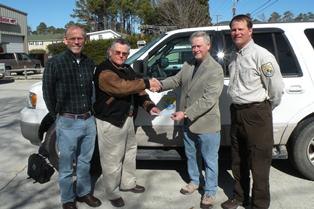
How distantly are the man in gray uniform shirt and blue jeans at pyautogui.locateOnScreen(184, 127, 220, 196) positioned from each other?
11.4 inches

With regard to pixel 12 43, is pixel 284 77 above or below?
below

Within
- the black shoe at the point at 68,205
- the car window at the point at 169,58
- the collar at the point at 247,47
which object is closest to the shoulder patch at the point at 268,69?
the collar at the point at 247,47

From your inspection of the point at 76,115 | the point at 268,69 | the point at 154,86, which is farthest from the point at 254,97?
the point at 76,115

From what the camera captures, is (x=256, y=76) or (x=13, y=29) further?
(x=13, y=29)

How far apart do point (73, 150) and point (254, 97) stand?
1926mm

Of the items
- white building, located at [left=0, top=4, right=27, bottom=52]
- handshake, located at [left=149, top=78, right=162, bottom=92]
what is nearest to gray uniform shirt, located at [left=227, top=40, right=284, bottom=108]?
handshake, located at [left=149, top=78, right=162, bottom=92]

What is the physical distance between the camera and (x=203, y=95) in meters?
4.16

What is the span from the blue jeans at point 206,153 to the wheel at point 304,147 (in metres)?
1.23

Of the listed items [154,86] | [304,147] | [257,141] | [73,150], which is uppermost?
[154,86]

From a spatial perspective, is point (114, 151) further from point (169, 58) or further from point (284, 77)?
point (284, 77)

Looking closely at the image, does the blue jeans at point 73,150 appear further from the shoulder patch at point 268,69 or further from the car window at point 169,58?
the shoulder patch at point 268,69

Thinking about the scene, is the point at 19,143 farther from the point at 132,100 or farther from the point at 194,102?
the point at 194,102

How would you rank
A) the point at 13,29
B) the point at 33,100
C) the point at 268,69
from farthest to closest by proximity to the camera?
the point at 13,29
the point at 33,100
the point at 268,69

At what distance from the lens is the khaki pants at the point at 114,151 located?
440 cm
